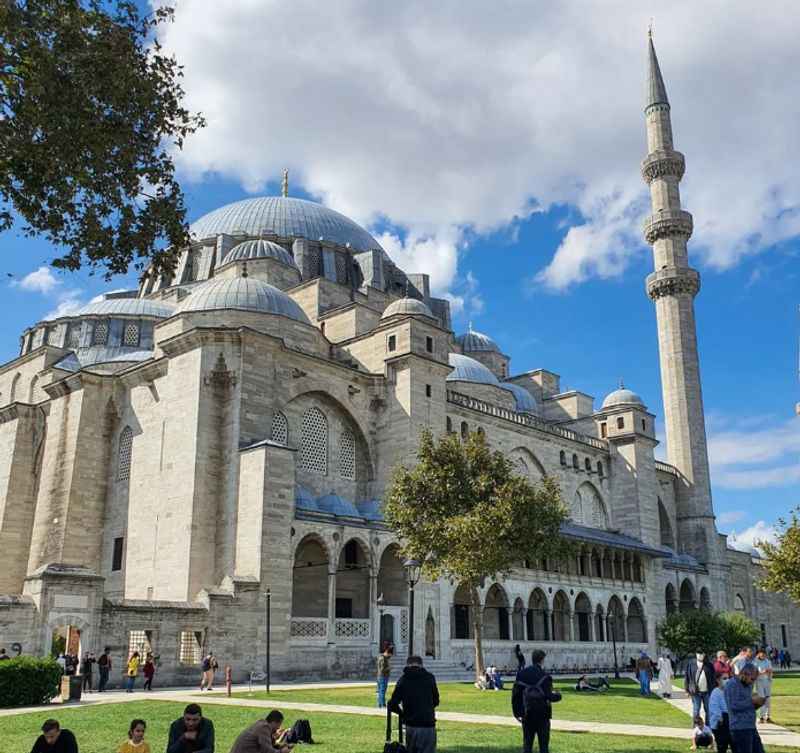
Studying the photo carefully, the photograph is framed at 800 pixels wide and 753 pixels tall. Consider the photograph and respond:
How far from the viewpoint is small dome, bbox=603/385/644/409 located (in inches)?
1892

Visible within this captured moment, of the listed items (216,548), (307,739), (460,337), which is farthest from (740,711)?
(460,337)

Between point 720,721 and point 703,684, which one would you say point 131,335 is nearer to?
point 703,684

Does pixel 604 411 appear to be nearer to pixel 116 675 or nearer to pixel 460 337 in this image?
pixel 460 337

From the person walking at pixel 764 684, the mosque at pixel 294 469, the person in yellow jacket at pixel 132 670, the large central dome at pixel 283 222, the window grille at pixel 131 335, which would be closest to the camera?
the person walking at pixel 764 684

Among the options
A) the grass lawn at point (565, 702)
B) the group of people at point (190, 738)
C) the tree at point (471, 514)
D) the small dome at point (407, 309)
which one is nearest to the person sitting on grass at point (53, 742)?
the group of people at point (190, 738)

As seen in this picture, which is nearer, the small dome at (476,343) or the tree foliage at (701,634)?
the tree foliage at (701,634)

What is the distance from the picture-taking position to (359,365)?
35219mm

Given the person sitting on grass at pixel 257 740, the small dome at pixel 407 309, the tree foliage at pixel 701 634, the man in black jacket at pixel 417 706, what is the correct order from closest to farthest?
the person sitting on grass at pixel 257 740 < the man in black jacket at pixel 417 706 < the small dome at pixel 407 309 < the tree foliage at pixel 701 634

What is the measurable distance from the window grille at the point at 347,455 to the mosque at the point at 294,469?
78 millimetres

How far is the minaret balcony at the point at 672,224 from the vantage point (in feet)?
164

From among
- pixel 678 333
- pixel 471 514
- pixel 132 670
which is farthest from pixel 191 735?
pixel 678 333

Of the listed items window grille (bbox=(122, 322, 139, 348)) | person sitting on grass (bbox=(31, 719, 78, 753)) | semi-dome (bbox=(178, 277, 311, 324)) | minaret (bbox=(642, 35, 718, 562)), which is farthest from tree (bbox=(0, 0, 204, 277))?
minaret (bbox=(642, 35, 718, 562))

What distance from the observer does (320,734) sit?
12.3 meters

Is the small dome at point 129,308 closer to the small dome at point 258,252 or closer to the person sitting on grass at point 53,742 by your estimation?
the small dome at point 258,252
